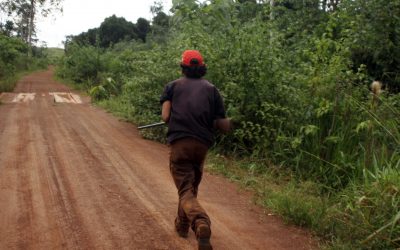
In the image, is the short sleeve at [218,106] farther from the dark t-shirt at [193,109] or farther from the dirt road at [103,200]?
the dirt road at [103,200]

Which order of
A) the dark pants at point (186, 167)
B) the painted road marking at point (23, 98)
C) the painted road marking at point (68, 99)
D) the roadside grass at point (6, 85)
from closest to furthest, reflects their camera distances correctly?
the dark pants at point (186, 167), the painted road marking at point (23, 98), the painted road marking at point (68, 99), the roadside grass at point (6, 85)

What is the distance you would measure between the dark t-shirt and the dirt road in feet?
3.58

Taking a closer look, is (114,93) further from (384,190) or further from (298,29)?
(384,190)

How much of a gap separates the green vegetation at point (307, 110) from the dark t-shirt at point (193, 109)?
5.71 feet

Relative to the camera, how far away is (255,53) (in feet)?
28.0

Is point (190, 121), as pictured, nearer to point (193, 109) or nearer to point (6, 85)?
point (193, 109)

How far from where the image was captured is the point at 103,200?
19.3 feet

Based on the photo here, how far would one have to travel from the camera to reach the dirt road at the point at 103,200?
470cm

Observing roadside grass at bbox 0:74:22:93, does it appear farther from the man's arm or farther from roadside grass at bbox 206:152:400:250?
the man's arm

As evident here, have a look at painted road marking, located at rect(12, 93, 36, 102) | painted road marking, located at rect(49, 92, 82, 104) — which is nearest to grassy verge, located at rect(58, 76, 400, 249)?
painted road marking, located at rect(49, 92, 82, 104)

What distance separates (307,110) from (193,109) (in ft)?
12.8

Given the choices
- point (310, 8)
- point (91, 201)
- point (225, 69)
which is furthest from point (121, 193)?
point (310, 8)

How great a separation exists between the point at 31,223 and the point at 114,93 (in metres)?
13.0

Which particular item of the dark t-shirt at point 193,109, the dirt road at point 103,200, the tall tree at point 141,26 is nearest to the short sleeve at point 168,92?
the dark t-shirt at point 193,109
